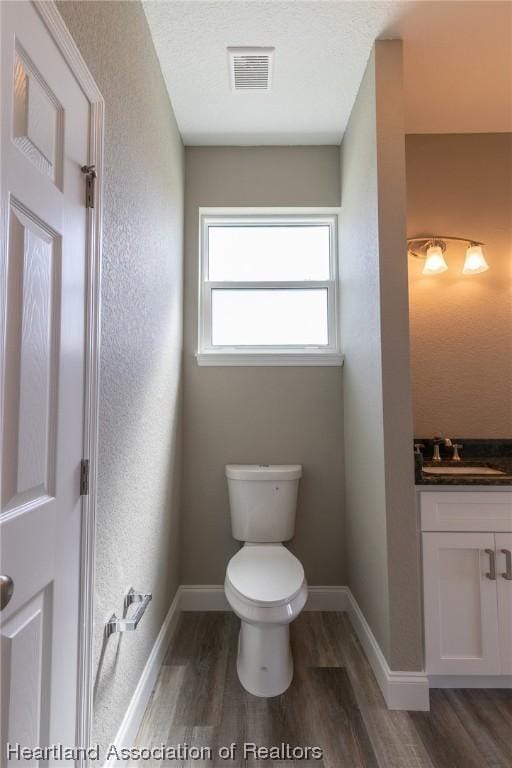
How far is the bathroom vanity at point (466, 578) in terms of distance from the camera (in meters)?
1.64

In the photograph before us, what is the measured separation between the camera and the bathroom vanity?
1.64 meters

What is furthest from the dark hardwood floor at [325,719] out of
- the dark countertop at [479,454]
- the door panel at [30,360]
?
the door panel at [30,360]

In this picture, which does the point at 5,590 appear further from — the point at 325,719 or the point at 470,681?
the point at 470,681

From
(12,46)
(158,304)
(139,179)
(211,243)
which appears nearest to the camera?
(12,46)

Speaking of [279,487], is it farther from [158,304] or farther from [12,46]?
[12,46]

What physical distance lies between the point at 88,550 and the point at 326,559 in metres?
1.65

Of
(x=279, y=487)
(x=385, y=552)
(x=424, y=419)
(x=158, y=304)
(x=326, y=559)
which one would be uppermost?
(x=158, y=304)

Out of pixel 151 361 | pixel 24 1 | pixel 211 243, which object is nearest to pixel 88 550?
pixel 151 361

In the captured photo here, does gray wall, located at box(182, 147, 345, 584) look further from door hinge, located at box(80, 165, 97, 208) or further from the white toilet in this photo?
door hinge, located at box(80, 165, 97, 208)

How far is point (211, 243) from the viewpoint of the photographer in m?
2.59

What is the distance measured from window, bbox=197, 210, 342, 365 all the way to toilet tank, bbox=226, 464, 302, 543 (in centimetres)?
76

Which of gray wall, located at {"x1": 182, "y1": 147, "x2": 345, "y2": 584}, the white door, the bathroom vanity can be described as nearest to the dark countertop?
the bathroom vanity

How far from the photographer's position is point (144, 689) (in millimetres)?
1518

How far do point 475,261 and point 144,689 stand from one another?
2529 mm
